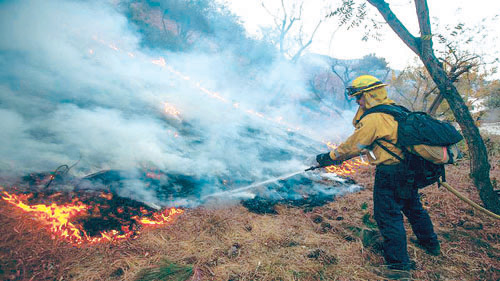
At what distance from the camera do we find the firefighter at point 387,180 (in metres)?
2.23

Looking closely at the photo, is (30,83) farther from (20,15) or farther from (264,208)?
(264,208)

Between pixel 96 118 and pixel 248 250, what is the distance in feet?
14.4

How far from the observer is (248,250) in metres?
2.45

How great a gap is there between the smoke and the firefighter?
267cm

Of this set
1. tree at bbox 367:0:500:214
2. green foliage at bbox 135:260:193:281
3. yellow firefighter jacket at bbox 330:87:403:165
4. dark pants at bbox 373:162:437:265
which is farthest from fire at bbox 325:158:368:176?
green foliage at bbox 135:260:193:281

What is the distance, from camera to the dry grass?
2.05 meters

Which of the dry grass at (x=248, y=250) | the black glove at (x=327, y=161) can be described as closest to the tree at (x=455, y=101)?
the dry grass at (x=248, y=250)

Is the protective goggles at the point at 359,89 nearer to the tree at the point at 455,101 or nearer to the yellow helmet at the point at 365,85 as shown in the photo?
the yellow helmet at the point at 365,85

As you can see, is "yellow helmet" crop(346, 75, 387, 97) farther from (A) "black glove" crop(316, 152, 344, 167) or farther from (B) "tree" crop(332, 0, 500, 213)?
(B) "tree" crop(332, 0, 500, 213)

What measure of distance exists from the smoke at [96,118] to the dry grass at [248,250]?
0.95 metres

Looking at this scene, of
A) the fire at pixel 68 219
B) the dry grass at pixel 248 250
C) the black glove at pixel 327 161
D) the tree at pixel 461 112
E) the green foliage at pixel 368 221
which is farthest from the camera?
the tree at pixel 461 112

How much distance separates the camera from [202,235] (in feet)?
8.86

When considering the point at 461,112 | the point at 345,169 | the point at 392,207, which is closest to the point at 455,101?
the point at 461,112

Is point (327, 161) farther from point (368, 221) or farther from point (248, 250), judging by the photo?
point (248, 250)
